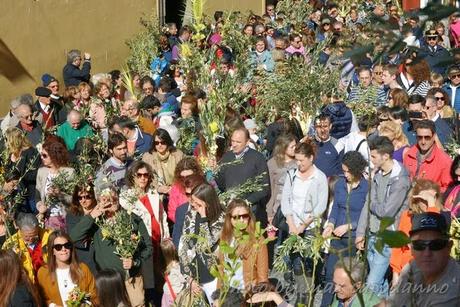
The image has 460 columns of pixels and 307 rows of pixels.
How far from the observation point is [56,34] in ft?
64.5

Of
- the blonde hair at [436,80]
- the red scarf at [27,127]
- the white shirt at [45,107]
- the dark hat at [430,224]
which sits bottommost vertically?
the dark hat at [430,224]

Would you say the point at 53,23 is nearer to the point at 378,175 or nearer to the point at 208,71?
the point at 208,71

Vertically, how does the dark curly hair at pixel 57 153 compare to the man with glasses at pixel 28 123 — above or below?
below

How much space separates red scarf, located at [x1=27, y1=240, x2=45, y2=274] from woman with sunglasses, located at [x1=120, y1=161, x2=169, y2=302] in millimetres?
909

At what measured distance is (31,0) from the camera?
18.9m

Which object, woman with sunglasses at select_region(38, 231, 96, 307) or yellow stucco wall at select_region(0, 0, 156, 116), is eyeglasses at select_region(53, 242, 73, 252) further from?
yellow stucco wall at select_region(0, 0, 156, 116)

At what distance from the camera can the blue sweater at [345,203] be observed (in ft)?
31.5

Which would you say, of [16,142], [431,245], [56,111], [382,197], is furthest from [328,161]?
[431,245]

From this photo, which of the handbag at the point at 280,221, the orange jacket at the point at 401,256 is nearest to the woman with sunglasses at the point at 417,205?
the orange jacket at the point at 401,256

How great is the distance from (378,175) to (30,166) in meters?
3.64

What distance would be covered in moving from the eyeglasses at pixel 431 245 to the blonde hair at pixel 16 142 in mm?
6886

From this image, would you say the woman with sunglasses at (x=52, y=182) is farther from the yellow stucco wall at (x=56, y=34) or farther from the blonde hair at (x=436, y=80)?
the yellow stucco wall at (x=56, y=34)

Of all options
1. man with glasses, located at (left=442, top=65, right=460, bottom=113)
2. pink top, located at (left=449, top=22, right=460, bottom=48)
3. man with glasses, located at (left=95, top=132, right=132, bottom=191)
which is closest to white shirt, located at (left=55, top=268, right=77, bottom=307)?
man with glasses, located at (left=95, top=132, right=132, bottom=191)

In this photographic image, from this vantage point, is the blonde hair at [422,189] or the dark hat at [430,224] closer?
the dark hat at [430,224]
